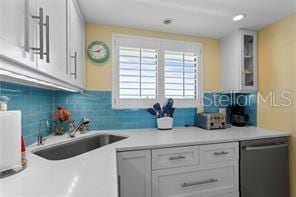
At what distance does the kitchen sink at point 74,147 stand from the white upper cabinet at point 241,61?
157cm

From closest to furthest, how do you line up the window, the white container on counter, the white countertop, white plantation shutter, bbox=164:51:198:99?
the white countertop
the white container on counter
the window
white plantation shutter, bbox=164:51:198:99

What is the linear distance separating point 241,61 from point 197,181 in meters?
1.50

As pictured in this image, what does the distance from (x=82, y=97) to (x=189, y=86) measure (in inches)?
53.9

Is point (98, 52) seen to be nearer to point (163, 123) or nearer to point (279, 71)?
point (163, 123)

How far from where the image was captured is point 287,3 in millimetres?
1612

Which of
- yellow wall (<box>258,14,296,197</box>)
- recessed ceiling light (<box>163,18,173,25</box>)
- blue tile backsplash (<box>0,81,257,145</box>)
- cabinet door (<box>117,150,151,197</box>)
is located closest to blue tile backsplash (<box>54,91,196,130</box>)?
blue tile backsplash (<box>0,81,257,145</box>)

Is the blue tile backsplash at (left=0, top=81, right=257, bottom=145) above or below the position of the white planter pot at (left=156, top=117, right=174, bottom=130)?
above

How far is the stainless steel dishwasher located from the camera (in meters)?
1.71

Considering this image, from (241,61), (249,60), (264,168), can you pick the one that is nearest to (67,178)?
(264,168)

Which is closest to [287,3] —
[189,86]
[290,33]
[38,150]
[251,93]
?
[290,33]

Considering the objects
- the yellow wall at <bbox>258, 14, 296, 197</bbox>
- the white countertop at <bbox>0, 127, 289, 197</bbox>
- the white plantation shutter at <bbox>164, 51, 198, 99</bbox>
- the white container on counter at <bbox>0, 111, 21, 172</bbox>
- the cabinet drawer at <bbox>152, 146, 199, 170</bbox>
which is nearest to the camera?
the white countertop at <bbox>0, 127, 289, 197</bbox>

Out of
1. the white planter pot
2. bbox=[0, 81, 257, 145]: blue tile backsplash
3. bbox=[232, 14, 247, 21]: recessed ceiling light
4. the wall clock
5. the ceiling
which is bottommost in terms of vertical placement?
the white planter pot

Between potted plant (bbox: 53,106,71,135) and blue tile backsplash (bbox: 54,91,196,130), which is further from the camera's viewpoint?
blue tile backsplash (bbox: 54,91,196,130)

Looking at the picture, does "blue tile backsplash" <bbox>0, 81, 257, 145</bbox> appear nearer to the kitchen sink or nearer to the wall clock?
the kitchen sink
